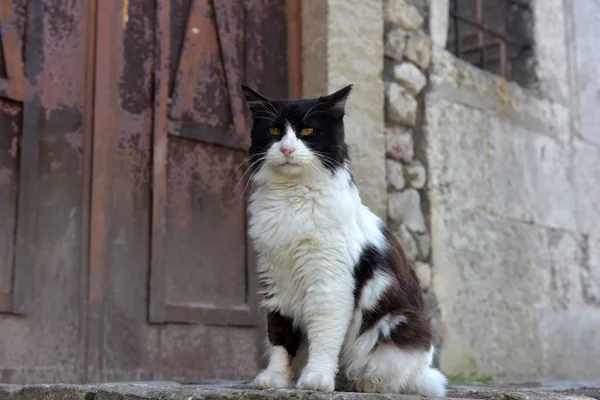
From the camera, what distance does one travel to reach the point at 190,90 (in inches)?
155

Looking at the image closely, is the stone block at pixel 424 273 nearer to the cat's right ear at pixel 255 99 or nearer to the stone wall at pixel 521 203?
the stone wall at pixel 521 203

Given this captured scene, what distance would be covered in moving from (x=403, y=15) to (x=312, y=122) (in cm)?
232

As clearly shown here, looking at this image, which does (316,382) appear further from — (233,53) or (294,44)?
(294,44)

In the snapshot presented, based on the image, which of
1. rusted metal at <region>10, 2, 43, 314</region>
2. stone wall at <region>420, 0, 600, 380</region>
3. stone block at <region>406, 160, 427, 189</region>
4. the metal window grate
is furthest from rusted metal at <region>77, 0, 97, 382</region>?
the metal window grate

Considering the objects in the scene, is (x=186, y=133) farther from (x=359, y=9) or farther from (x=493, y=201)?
(x=493, y=201)

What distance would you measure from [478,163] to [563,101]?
1.21 m

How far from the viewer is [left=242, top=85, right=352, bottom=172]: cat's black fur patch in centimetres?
243

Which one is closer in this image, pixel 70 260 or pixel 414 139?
pixel 70 260

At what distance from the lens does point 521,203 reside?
5.07 meters

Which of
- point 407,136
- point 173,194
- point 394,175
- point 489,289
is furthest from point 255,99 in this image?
point 489,289

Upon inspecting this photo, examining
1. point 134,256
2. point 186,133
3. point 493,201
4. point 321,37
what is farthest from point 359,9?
point 134,256

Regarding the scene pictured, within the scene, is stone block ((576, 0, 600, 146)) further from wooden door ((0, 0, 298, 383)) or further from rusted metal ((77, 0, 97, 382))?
rusted metal ((77, 0, 97, 382))

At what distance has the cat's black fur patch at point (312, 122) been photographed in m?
2.43

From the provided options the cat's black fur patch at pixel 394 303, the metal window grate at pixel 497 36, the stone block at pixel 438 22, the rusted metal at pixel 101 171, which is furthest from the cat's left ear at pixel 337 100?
the metal window grate at pixel 497 36
